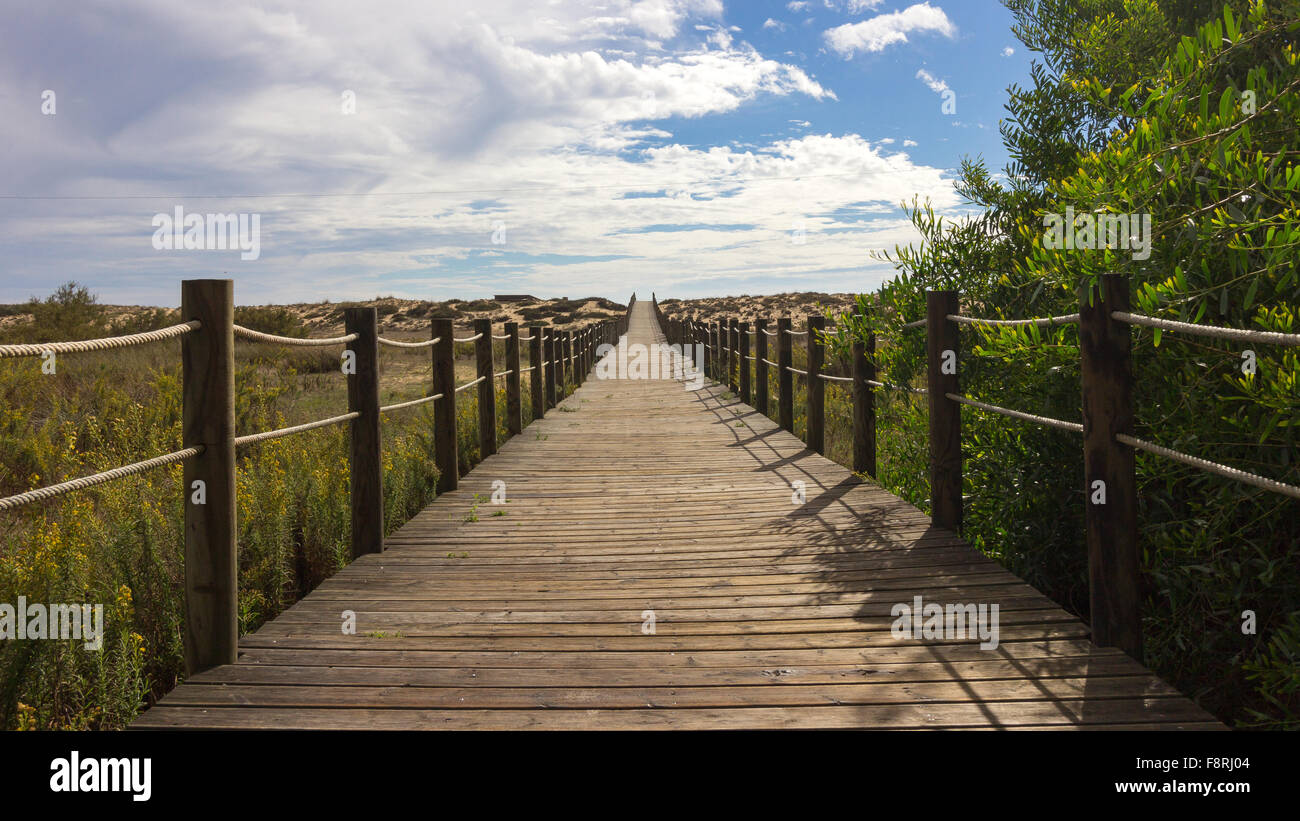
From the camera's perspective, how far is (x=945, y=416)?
493cm

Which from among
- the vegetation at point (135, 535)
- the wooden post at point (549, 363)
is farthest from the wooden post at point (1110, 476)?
the wooden post at point (549, 363)

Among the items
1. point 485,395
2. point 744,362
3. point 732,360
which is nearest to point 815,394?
point 485,395

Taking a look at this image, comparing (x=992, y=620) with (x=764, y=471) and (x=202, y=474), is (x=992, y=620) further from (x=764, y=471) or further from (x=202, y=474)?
(x=764, y=471)

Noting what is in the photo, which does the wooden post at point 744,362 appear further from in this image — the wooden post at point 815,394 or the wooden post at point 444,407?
the wooden post at point 444,407

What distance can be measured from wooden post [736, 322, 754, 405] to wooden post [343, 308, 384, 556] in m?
8.11

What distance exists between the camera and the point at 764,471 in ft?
23.9

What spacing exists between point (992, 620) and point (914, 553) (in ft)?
3.38

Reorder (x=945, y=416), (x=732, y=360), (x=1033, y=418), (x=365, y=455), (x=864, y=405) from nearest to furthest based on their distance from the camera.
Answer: (x=1033, y=418)
(x=365, y=455)
(x=945, y=416)
(x=864, y=405)
(x=732, y=360)

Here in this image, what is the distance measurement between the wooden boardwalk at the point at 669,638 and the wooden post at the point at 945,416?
21cm


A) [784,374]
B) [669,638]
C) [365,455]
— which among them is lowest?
[669,638]

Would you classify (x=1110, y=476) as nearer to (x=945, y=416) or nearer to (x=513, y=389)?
(x=945, y=416)

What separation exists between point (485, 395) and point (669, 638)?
525cm

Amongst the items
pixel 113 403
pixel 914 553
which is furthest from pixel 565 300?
pixel 914 553

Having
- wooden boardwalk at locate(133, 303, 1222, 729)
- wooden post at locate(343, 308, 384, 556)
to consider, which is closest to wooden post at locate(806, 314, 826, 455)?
wooden boardwalk at locate(133, 303, 1222, 729)
